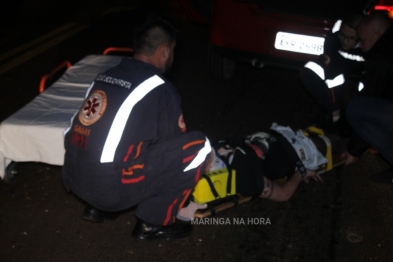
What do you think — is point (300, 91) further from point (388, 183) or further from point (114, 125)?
point (114, 125)

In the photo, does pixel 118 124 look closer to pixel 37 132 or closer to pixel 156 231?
pixel 156 231

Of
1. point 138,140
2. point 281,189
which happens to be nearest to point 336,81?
point 281,189

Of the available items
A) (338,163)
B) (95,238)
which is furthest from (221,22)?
(95,238)

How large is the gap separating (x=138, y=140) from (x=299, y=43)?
85.8 inches

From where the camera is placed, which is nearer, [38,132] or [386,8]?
[38,132]

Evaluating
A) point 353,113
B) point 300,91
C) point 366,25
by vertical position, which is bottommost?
point 300,91

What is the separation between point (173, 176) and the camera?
3.54 m

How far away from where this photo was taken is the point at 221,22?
523 centimetres

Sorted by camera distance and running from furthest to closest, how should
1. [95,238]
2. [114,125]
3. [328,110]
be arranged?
1. [328,110]
2. [95,238]
3. [114,125]

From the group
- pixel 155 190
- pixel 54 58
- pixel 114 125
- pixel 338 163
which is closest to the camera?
pixel 114 125

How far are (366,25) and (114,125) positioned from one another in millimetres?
2060

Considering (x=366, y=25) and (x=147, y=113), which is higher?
(x=366, y=25)

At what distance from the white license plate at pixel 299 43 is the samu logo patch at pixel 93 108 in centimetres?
214

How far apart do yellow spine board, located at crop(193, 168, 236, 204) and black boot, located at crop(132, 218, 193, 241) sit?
0.22 m
